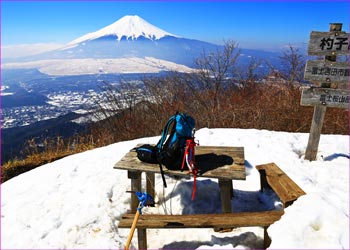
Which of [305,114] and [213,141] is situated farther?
[305,114]

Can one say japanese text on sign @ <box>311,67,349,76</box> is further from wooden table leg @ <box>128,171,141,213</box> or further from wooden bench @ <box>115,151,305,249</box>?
wooden table leg @ <box>128,171,141,213</box>

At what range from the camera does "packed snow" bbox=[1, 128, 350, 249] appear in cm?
246

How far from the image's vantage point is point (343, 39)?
168 inches

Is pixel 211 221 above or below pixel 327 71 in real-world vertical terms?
below

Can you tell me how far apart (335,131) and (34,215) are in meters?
7.97

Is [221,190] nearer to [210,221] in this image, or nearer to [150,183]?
[210,221]

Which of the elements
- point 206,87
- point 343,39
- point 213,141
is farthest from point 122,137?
point 343,39

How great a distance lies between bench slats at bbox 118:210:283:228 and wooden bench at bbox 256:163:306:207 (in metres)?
0.22

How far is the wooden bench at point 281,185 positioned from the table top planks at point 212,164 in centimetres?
49

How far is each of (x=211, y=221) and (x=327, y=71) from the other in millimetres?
3392

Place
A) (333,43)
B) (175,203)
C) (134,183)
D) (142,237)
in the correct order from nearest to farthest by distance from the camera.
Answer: (142,237) < (134,183) < (175,203) < (333,43)

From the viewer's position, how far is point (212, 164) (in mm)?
3305

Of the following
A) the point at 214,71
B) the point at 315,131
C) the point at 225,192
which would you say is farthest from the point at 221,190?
the point at 214,71

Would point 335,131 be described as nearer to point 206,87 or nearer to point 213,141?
point 213,141
